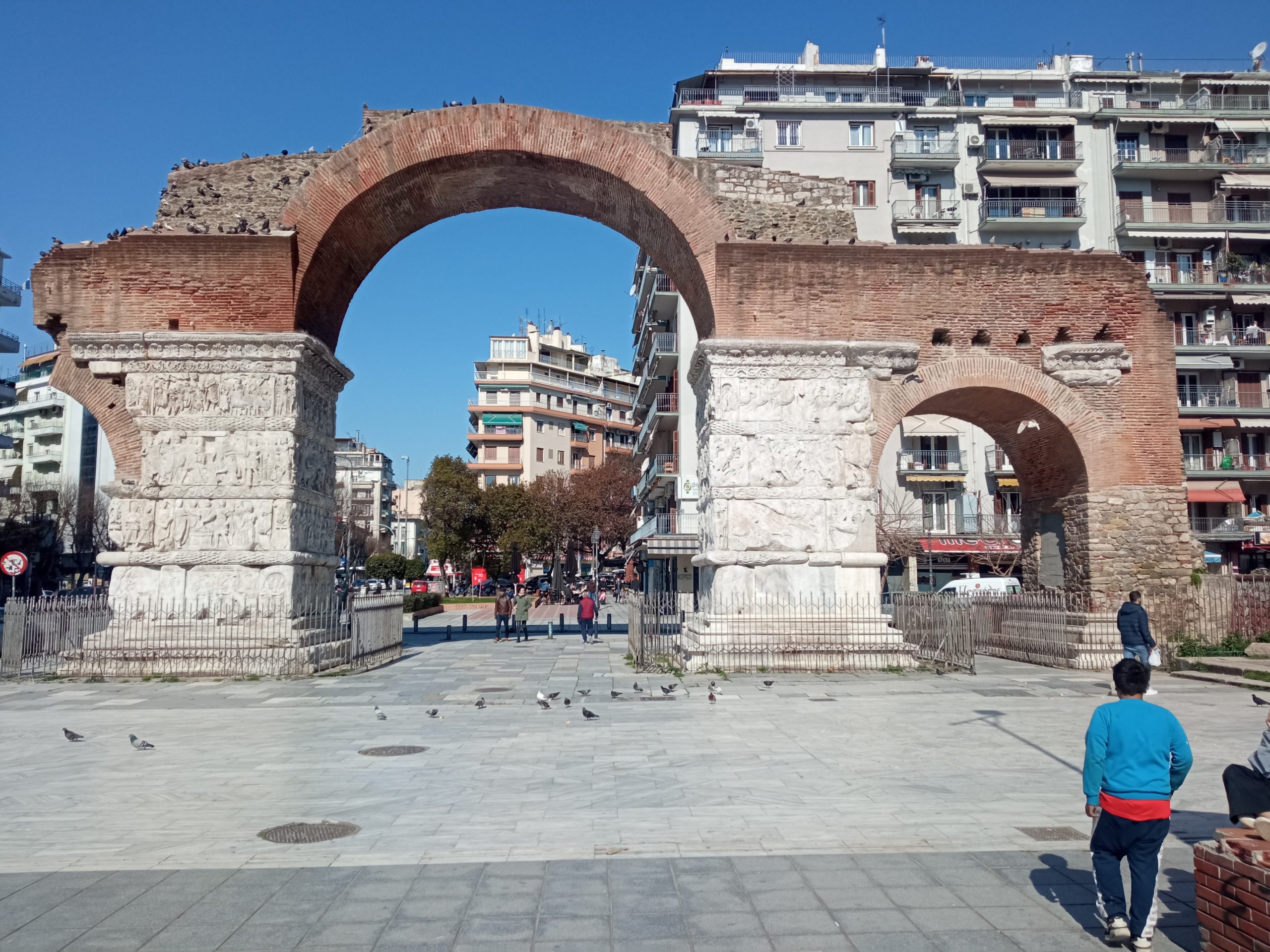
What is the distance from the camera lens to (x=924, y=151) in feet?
133

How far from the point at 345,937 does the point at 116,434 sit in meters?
12.5

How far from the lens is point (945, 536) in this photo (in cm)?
3822

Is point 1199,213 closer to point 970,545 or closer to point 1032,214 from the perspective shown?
point 1032,214

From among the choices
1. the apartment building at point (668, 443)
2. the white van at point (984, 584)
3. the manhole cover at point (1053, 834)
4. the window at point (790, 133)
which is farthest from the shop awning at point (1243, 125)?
the manhole cover at point (1053, 834)

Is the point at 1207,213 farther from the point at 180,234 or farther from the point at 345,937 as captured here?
the point at 345,937

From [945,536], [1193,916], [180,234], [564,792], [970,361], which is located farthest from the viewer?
[945,536]

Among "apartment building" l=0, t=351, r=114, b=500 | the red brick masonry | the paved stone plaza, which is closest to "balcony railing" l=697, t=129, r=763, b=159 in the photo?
the paved stone plaza

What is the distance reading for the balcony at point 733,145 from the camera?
39844 millimetres

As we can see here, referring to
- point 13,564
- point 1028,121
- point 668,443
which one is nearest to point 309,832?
point 13,564

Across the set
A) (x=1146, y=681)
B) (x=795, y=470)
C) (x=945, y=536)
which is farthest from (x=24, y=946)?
(x=945, y=536)

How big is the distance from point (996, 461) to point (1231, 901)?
1454 inches

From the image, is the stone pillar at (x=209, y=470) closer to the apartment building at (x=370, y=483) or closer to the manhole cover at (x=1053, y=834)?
the manhole cover at (x=1053, y=834)

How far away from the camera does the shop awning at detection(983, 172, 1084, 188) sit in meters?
40.3

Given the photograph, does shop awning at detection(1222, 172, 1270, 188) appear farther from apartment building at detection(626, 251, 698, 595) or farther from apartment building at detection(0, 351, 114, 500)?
apartment building at detection(0, 351, 114, 500)
